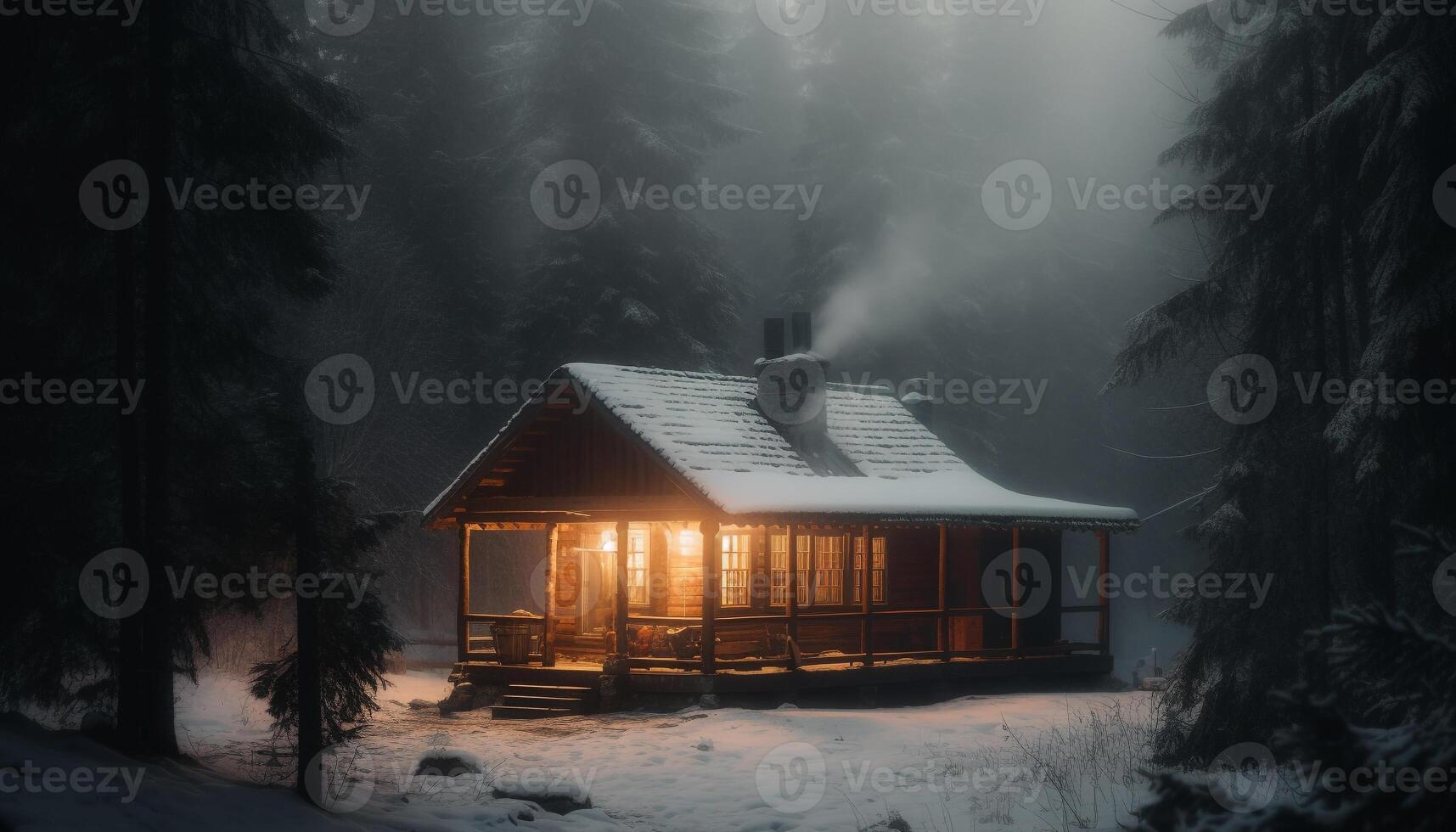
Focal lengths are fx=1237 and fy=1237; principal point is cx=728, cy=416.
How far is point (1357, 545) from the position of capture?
516 inches

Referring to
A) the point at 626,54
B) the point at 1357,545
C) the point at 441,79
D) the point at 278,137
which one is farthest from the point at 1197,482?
the point at 278,137

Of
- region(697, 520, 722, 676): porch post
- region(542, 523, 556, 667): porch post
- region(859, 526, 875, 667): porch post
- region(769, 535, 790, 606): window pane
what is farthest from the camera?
region(769, 535, 790, 606): window pane

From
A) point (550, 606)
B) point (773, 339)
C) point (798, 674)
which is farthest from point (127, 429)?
point (773, 339)

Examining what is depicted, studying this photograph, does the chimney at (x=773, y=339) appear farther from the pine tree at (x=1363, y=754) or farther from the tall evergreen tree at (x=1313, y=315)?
the pine tree at (x=1363, y=754)

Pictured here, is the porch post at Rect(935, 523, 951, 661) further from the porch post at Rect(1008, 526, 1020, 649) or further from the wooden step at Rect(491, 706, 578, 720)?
the wooden step at Rect(491, 706, 578, 720)

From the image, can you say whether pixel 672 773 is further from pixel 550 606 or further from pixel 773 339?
pixel 773 339

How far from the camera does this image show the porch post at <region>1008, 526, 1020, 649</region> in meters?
22.6

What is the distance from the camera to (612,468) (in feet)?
65.9

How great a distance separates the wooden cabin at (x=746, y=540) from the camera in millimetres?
19031

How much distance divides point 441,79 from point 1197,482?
28.0 metres

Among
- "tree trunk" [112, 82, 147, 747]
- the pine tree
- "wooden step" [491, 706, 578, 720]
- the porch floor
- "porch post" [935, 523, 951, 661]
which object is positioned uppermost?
"tree trunk" [112, 82, 147, 747]

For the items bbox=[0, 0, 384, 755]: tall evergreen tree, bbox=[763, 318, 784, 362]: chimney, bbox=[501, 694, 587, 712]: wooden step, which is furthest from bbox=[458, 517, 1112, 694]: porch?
bbox=[0, 0, 384, 755]: tall evergreen tree

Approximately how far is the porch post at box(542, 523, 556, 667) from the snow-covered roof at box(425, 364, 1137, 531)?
6.41 ft

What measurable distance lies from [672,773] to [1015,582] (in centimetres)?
1139
